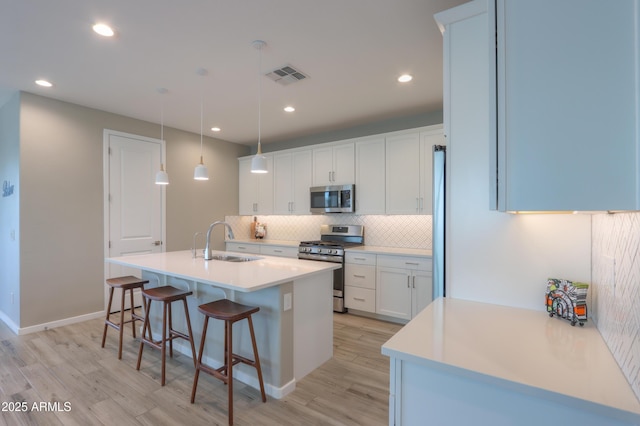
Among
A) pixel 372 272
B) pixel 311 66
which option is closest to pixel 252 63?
pixel 311 66

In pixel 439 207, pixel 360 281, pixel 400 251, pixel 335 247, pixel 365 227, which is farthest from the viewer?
pixel 365 227

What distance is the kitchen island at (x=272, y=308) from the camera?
7.59ft

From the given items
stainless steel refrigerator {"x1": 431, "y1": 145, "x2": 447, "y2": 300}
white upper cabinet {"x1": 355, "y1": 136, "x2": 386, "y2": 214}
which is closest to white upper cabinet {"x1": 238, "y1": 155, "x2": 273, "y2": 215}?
white upper cabinet {"x1": 355, "y1": 136, "x2": 386, "y2": 214}

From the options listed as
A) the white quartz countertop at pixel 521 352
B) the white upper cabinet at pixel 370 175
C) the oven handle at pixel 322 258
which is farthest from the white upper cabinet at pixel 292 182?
the white quartz countertop at pixel 521 352

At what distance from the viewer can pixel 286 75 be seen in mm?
3051

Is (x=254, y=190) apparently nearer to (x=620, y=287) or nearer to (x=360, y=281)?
(x=360, y=281)

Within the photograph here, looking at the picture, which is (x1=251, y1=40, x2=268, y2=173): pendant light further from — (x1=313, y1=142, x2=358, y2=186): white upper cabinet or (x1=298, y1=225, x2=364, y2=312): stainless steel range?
(x1=298, y1=225, x2=364, y2=312): stainless steel range

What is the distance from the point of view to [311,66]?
2.89m

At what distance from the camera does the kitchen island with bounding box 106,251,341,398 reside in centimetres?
231

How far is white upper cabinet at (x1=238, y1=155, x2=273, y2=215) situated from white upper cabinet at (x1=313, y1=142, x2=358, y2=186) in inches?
38.8

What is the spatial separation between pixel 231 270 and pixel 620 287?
231cm

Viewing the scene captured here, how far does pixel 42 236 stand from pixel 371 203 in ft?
13.1

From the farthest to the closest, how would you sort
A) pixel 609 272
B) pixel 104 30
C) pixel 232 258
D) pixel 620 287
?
pixel 232 258 < pixel 104 30 < pixel 609 272 < pixel 620 287

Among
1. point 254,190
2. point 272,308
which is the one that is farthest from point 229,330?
point 254,190
